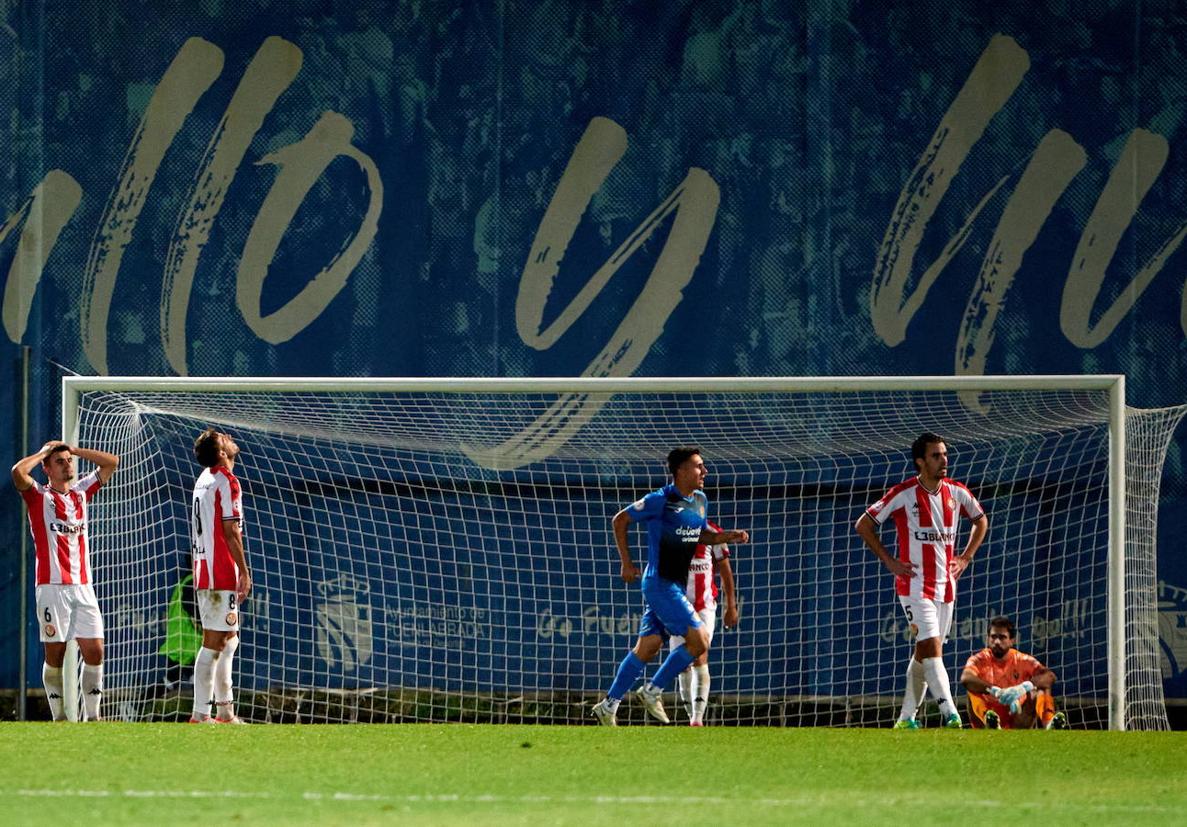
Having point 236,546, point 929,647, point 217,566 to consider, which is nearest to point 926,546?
point 929,647

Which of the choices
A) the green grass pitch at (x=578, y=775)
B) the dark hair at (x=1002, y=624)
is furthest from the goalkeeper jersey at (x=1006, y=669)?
the green grass pitch at (x=578, y=775)

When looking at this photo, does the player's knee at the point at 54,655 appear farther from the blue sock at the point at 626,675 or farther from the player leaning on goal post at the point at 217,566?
the blue sock at the point at 626,675

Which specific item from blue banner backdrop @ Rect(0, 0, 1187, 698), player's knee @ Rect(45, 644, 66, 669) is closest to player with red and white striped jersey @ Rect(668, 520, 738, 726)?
blue banner backdrop @ Rect(0, 0, 1187, 698)

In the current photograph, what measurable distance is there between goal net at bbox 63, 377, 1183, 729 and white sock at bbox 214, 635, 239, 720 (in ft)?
4.38

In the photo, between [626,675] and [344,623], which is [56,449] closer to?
[344,623]

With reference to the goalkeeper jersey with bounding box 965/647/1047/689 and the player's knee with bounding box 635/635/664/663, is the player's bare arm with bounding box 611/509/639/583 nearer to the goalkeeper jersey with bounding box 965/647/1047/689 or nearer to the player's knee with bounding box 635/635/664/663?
the player's knee with bounding box 635/635/664/663

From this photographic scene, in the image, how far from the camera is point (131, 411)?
1032 centimetres

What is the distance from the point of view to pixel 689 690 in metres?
10.1

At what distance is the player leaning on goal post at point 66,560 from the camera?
361 inches

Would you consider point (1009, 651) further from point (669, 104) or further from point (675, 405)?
point (669, 104)

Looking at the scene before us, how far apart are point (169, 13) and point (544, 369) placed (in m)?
3.50

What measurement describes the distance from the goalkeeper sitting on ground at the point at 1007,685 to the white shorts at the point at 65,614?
5.09 m

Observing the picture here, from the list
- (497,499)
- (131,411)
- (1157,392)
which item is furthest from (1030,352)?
(131,411)

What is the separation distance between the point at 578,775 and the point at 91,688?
3.96m
